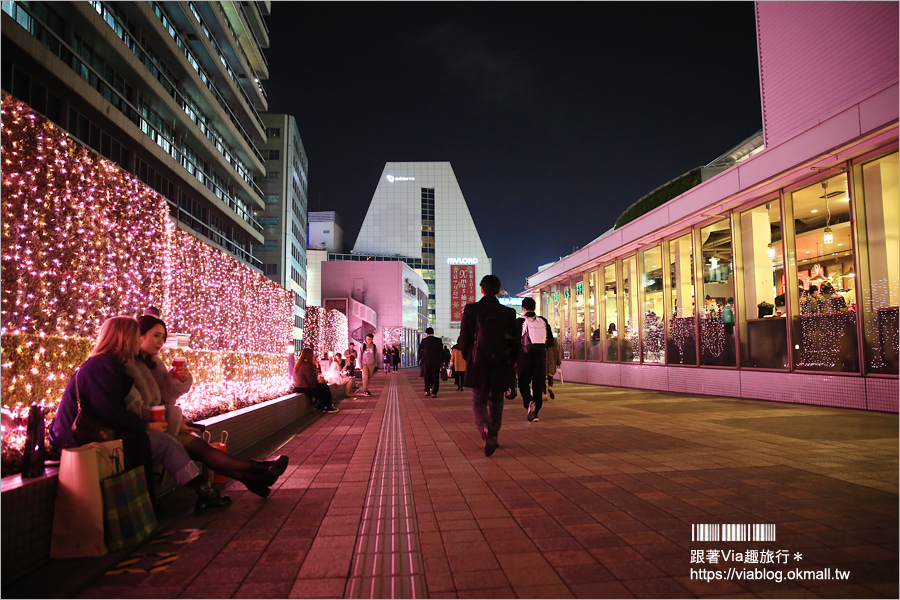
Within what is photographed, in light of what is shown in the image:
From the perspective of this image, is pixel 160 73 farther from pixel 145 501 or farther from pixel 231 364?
pixel 145 501

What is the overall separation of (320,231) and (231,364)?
3948 inches

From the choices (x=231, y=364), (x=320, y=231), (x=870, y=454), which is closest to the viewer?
(x=870, y=454)

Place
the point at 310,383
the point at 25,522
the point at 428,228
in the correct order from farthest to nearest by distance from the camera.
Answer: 1. the point at 428,228
2. the point at 310,383
3. the point at 25,522

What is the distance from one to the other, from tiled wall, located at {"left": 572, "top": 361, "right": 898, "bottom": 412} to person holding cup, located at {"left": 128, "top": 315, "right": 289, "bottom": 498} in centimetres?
846

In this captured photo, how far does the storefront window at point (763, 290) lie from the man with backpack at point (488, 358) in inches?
268

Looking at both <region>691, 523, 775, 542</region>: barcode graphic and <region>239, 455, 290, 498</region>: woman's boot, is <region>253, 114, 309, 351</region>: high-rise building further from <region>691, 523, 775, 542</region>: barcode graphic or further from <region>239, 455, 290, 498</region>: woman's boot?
<region>691, 523, 775, 542</region>: barcode graphic

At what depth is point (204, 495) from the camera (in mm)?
4324

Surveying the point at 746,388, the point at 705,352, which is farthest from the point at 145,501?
the point at 705,352

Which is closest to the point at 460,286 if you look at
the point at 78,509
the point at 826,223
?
the point at 826,223

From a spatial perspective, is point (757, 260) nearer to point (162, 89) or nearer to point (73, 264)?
point (73, 264)

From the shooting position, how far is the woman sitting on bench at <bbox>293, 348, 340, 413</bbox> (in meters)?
12.1

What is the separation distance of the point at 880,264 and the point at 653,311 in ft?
24.8

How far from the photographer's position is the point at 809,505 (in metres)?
3.93

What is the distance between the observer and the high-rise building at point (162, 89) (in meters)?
19.4
